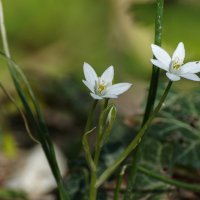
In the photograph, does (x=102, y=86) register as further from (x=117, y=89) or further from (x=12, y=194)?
(x=12, y=194)

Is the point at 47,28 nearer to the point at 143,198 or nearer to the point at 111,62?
the point at 111,62

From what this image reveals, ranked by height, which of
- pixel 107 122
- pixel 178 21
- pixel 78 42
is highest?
pixel 107 122

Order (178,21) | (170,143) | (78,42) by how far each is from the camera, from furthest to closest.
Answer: (78,42) → (178,21) → (170,143)

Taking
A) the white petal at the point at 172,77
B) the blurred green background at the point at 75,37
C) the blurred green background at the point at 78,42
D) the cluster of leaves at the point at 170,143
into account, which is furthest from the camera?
the blurred green background at the point at 75,37

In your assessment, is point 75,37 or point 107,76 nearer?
point 107,76

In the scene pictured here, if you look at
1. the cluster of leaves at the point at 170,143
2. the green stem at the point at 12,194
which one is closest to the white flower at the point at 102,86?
the cluster of leaves at the point at 170,143

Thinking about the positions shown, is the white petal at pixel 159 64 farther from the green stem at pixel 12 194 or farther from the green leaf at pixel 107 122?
the green stem at pixel 12 194

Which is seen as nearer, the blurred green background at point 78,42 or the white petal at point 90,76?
the white petal at point 90,76

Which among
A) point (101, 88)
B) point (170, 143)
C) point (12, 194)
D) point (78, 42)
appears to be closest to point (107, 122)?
point (101, 88)

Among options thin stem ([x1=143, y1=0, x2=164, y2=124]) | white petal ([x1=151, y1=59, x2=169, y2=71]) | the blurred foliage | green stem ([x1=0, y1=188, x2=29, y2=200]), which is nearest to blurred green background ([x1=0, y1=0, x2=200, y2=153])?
the blurred foliage

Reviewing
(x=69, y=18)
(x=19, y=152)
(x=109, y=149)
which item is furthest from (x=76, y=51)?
(x=109, y=149)

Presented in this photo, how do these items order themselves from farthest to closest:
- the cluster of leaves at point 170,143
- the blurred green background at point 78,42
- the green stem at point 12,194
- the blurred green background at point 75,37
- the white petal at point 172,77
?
the blurred green background at point 75,37 → the blurred green background at point 78,42 → the green stem at point 12,194 → the cluster of leaves at point 170,143 → the white petal at point 172,77
